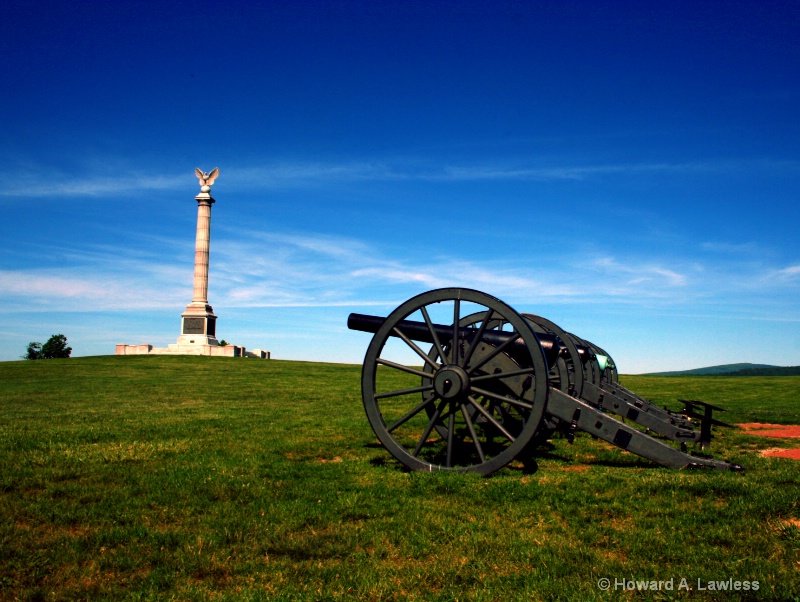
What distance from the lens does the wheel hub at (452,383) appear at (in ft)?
21.6

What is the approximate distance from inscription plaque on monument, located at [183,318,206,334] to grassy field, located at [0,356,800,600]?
37358 mm

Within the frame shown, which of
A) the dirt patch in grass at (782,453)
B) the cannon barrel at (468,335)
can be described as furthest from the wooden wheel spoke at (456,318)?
the dirt patch in grass at (782,453)

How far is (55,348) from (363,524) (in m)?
69.7

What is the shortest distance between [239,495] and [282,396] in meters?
13.7

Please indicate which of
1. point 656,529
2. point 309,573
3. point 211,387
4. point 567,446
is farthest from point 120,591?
point 211,387

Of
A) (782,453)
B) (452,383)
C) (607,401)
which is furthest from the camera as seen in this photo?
(607,401)

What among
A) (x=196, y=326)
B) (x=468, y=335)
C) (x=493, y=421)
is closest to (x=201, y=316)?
(x=196, y=326)

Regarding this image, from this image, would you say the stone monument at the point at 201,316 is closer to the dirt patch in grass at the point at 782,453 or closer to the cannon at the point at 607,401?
the cannon at the point at 607,401

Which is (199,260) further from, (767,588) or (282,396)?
(767,588)

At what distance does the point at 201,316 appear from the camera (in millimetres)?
45188

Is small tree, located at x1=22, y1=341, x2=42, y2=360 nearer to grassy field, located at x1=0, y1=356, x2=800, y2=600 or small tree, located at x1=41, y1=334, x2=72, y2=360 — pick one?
small tree, located at x1=41, y1=334, x2=72, y2=360

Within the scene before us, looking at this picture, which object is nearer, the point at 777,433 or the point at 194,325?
the point at 777,433

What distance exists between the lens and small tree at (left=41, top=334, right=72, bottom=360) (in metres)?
63.8

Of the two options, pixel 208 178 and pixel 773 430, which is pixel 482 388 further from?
pixel 208 178
